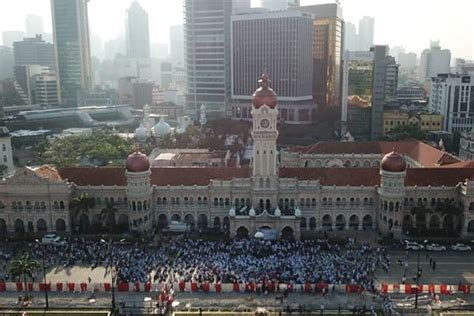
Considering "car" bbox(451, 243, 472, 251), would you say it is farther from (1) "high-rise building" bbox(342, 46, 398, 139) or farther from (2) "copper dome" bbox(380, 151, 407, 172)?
(1) "high-rise building" bbox(342, 46, 398, 139)

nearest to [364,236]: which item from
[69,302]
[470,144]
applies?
[69,302]

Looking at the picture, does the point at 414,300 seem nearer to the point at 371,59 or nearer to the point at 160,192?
the point at 160,192

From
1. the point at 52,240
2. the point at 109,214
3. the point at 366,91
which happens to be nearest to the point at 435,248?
the point at 109,214

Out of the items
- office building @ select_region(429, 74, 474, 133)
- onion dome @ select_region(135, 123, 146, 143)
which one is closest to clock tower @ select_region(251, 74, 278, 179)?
onion dome @ select_region(135, 123, 146, 143)

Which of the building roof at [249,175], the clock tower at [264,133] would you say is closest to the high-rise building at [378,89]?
the building roof at [249,175]

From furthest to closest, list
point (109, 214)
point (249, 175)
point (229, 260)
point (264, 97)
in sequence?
point (249, 175)
point (264, 97)
point (109, 214)
point (229, 260)

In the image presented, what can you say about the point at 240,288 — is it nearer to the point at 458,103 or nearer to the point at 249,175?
the point at 249,175
